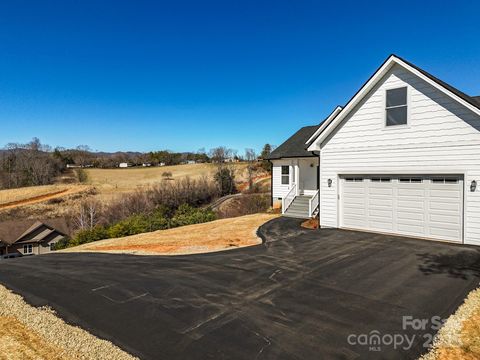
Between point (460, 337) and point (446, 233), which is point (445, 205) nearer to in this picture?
point (446, 233)

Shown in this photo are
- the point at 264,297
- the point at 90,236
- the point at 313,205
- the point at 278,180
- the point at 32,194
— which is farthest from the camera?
the point at 32,194

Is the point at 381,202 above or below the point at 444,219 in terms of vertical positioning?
above

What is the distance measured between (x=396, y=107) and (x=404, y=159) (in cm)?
204

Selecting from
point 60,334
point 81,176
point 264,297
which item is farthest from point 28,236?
point 81,176

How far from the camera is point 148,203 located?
107 feet

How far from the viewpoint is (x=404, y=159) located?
10.6 m

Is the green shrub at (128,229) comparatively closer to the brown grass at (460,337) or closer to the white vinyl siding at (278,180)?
the white vinyl siding at (278,180)

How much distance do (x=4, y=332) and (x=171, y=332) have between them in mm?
2580

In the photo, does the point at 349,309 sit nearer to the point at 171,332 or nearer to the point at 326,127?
the point at 171,332

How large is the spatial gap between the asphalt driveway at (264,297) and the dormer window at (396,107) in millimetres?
4570

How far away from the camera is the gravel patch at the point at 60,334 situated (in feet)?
12.9

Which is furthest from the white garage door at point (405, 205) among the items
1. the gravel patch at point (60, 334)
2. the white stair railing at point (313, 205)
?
the gravel patch at point (60, 334)

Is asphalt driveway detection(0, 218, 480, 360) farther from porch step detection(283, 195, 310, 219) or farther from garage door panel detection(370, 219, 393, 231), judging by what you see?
porch step detection(283, 195, 310, 219)

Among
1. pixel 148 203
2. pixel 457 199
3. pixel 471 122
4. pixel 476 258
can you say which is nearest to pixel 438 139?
pixel 471 122
